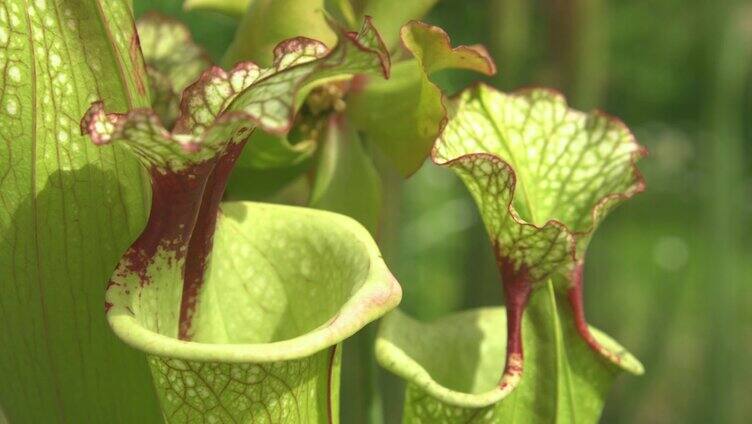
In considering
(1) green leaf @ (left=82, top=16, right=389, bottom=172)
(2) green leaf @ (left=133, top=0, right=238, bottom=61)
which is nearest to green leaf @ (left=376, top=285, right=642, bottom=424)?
(1) green leaf @ (left=82, top=16, right=389, bottom=172)

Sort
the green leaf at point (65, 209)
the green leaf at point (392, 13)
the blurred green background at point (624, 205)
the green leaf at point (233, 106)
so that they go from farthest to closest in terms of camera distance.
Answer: the blurred green background at point (624, 205), the green leaf at point (392, 13), the green leaf at point (65, 209), the green leaf at point (233, 106)

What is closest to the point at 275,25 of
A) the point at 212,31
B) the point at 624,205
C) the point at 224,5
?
the point at 224,5

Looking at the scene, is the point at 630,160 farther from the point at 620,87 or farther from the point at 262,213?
the point at 620,87

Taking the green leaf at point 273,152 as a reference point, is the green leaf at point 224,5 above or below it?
above

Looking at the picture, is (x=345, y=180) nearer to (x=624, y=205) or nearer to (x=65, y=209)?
(x=65, y=209)

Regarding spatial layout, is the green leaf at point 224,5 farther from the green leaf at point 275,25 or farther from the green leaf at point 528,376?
the green leaf at point 528,376

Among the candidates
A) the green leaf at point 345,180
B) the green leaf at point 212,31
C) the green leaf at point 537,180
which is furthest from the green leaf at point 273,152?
the green leaf at point 212,31
